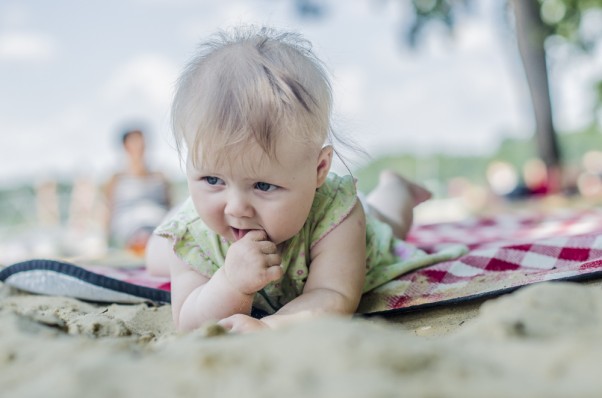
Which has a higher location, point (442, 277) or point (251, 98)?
point (251, 98)

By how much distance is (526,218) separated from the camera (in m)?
3.05

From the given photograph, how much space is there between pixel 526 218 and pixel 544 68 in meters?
4.45

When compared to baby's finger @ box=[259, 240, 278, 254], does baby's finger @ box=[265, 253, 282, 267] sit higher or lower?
lower

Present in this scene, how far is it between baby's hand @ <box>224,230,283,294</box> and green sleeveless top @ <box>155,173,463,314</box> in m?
0.15

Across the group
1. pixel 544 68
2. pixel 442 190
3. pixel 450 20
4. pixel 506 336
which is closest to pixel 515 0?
pixel 544 68

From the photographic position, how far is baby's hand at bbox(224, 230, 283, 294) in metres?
1.12

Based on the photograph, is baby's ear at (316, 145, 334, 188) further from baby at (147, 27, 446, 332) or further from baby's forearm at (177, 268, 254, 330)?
baby's forearm at (177, 268, 254, 330)

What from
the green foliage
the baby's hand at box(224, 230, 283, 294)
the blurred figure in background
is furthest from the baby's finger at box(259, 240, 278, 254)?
the green foliage

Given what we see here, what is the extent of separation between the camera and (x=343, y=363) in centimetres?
53

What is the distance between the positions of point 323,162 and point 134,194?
137 inches

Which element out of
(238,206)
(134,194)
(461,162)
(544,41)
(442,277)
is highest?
(544,41)

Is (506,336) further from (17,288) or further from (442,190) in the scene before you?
(442,190)

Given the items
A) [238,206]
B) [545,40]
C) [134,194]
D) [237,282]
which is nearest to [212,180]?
[238,206]

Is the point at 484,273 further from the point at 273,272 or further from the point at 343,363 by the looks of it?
the point at 343,363
